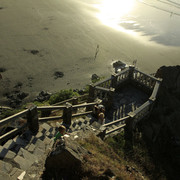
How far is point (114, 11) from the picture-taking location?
137 feet

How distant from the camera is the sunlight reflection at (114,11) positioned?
1431 inches

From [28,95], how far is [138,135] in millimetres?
11643

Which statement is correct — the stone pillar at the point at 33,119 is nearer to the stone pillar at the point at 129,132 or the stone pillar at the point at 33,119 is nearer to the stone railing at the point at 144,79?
the stone pillar at the point at 129,132

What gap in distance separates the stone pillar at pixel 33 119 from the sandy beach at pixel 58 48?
10234 millimetres

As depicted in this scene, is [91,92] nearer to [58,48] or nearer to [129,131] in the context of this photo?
[129,131]

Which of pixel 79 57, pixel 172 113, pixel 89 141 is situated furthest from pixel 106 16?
pixel 89 141

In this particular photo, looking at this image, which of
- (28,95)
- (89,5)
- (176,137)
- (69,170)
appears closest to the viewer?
(69,170)

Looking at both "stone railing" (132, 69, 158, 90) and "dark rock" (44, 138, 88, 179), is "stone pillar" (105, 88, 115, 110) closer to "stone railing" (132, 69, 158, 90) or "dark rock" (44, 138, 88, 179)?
"stone railing" (132, 69, 158, 90)

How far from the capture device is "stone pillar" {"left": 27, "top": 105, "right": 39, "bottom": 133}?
887 centimetres

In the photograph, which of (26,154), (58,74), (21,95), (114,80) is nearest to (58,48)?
(58,74)

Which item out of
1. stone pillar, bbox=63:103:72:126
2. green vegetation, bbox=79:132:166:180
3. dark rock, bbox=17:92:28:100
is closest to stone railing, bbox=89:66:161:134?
green vegetation, bbox=79:132:166:180

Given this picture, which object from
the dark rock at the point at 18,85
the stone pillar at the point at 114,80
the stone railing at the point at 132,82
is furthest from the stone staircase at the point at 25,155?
the dark rock at the point at 18,85

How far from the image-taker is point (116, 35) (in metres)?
32.6

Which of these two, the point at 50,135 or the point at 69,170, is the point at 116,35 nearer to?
the point at 50,135
